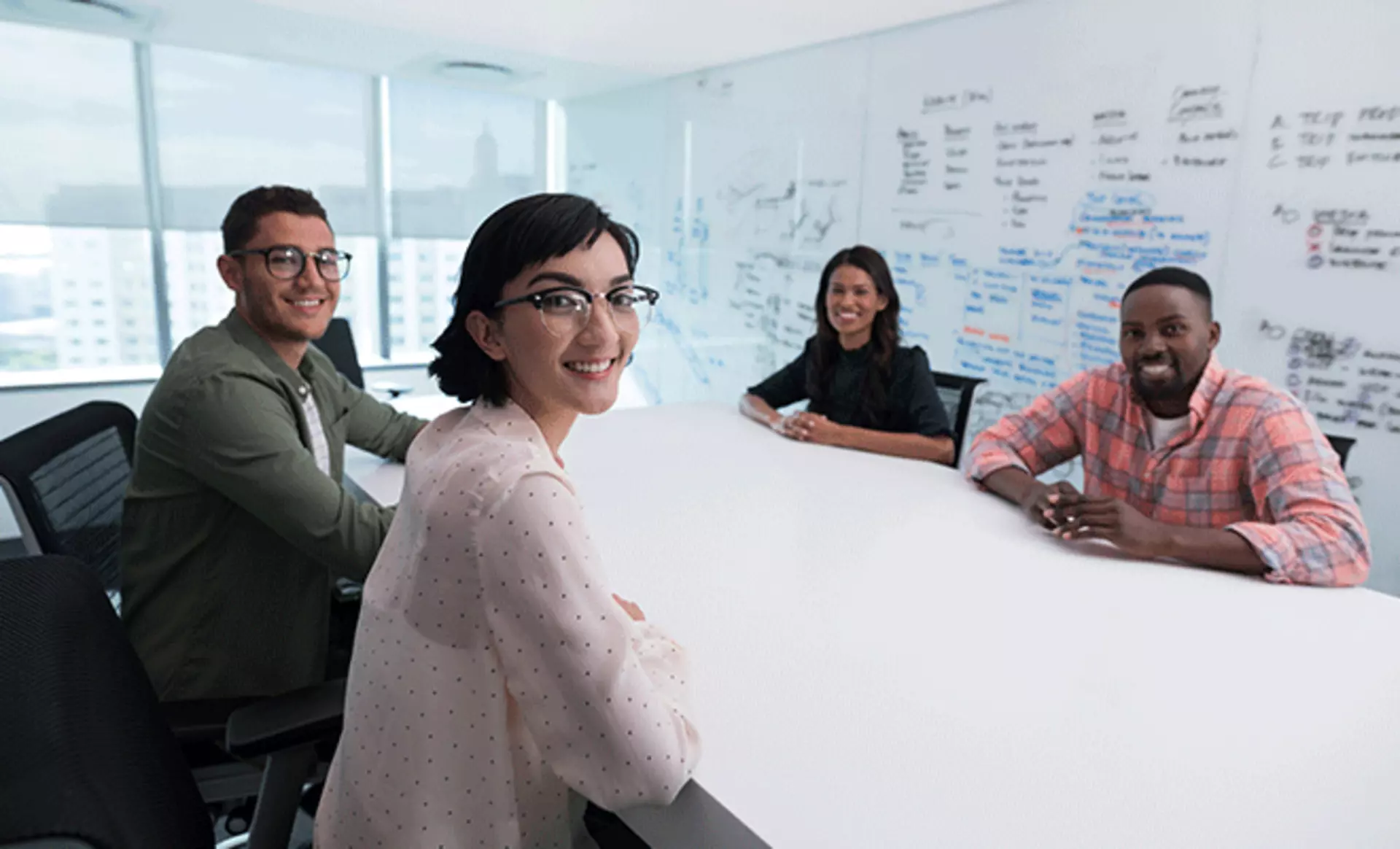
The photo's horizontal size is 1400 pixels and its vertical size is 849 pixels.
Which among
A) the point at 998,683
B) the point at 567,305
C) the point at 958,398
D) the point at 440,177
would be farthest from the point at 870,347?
the point at 440,177

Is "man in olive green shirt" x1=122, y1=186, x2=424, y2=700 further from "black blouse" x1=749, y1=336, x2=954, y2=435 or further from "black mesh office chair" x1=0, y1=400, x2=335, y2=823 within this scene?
"black blouse" x1=749, y1=336, x2=954, y2=435

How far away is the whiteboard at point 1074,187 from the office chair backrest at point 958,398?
56 centimetres

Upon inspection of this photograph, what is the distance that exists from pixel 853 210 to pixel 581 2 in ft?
4.64

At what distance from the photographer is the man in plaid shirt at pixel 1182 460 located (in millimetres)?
1423

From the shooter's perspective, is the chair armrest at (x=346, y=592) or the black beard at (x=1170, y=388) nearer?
the black beard at (x=1170, y=388)

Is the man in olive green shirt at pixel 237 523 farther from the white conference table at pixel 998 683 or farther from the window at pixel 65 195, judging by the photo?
the window at pixel 65 195

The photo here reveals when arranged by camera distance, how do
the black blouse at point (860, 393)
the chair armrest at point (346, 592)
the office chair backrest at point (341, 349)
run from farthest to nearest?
1. the office chair backrest at point (341, 349)
2. the black blouse at point (860, 393)
3. the chair armrest at point (346, 592)

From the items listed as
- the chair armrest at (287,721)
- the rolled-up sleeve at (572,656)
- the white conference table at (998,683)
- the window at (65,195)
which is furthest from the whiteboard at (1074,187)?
the window at (65,195)

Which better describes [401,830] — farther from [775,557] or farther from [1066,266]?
[1066,266]

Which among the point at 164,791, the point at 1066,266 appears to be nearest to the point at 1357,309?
the point at 1066,266

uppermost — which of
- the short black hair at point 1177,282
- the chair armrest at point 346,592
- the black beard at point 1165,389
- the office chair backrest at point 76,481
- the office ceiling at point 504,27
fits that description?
the office ceiling at point 504,27

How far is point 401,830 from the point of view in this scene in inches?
35.3

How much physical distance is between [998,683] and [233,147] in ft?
17.0

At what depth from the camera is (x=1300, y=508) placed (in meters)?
1.48
